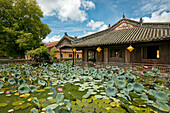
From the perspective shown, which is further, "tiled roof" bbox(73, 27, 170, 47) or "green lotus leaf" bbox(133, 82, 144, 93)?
"tiled roof" bbox(73, 27, 170, 47)

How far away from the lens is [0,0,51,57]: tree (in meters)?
11.4

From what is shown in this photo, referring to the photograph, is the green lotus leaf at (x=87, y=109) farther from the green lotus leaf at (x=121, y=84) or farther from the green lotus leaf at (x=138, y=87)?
the green lotus leaf at (x=138, y=87)

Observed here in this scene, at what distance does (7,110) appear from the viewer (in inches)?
70.7

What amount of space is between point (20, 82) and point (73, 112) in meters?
2.15

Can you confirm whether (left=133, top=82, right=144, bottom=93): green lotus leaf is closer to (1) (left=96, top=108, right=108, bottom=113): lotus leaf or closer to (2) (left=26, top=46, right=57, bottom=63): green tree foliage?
(1) (left=96, top=108, right=108, bottom=113): lotus leaf

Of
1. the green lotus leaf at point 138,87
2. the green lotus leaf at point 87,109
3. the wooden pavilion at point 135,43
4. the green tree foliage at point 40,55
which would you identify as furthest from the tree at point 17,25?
the green lotus leaf at point 138,87

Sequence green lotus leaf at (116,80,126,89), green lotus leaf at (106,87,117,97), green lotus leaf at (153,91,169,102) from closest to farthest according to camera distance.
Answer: green lotus leaf at (153,91,169,102) < green lotus leaf at (106,87,117,97) < green lotus leaf at (116,80,126,89)

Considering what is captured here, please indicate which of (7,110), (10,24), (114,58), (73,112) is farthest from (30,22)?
(73,112)

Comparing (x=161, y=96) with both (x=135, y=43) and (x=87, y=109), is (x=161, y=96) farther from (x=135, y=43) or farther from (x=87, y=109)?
(x=135, y=43)

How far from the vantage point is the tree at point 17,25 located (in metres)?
11.4

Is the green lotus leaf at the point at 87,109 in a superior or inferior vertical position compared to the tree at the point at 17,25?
inferior

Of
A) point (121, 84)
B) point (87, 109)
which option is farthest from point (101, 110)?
point (121, 84)

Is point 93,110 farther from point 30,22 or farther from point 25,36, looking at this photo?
point 30,22

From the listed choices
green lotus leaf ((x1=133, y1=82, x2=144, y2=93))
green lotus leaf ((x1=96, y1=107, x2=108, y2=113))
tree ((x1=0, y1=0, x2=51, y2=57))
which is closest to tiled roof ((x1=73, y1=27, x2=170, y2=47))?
green lotus leaf ((x1=133, y1=82, x2=144, y2=93))
